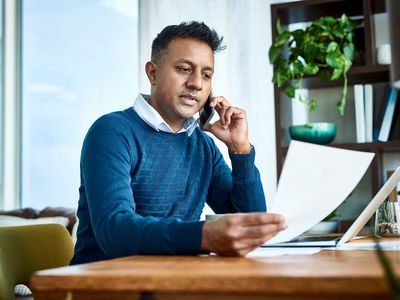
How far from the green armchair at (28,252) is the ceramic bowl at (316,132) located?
161 cm

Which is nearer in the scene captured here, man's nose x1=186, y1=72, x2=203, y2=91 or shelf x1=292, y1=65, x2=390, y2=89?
man's nose x1=186, y1=72, x2=203, y2=91

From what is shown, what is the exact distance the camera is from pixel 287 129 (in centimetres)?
316

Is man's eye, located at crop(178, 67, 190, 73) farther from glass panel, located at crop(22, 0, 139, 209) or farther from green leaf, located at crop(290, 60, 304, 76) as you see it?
glass panel, located at crop(22, 0, 139, 209)

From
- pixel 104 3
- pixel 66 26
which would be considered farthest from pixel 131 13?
pixel 66 26

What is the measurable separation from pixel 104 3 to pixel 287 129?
1.83 meters

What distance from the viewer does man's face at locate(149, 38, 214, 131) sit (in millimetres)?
1803

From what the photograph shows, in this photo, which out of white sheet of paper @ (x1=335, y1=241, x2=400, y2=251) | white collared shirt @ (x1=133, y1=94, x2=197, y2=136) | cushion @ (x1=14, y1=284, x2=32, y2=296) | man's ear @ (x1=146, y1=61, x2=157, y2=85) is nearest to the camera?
white sheet of paper @ (x1=335, y1=241, x2=400, y2=251)

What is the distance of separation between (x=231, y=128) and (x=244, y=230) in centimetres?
85

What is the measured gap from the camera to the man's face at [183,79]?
5.91 feet

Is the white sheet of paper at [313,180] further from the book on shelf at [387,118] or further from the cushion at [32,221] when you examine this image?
the cushion at [32,221]

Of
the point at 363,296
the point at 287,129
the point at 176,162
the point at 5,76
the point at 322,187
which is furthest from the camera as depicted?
the point at 5,76

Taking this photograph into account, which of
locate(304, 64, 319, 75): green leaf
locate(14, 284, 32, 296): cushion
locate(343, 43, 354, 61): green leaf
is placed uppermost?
locate(343, 43, 354, 61): green leaf

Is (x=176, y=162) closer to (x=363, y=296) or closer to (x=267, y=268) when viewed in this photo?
(x=267, y=268)

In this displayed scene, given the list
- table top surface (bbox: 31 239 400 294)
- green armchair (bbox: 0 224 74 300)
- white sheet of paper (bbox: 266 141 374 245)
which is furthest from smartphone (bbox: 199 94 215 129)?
table top surface (bbox: 31 239 400 294)
